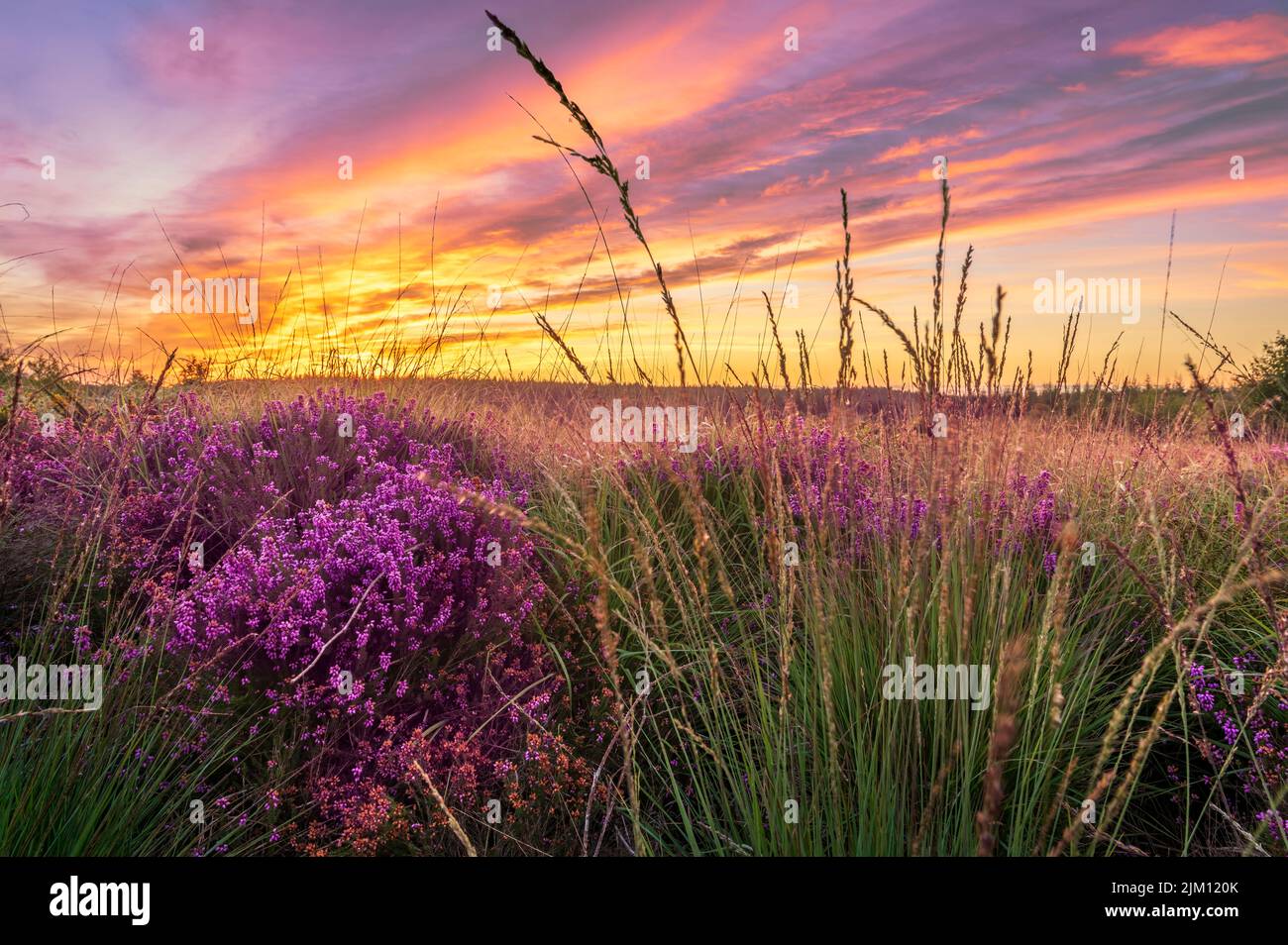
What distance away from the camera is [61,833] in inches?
87.3

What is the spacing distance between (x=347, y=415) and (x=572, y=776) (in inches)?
133

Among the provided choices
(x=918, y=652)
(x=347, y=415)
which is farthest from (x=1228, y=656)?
(x=347, y=415)
